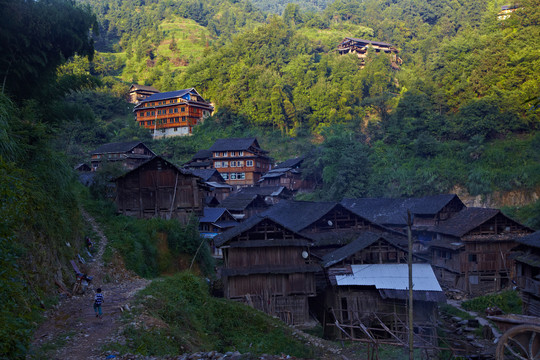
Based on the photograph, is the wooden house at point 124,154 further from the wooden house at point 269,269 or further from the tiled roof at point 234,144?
the wooden house at point 269,269

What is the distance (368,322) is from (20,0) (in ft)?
74.8

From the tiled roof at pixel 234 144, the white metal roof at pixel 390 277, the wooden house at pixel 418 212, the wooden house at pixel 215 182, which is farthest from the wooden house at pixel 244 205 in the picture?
the white metal roof at pixel 390 277

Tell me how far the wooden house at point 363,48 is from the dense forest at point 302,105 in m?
3.33

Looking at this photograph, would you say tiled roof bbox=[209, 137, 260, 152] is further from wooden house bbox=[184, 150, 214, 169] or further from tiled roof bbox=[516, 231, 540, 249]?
tiled roof bbox=[516, 231, 540, 249]

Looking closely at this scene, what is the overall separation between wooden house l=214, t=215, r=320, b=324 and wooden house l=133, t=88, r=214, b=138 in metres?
52.0

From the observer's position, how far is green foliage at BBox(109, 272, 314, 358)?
11578mm

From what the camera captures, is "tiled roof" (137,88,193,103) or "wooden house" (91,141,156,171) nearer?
"wooden house" (91,141,156,171)

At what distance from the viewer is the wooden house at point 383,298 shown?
64.9 feet

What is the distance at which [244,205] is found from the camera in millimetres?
43125

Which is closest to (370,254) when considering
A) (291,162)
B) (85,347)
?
(85,347)

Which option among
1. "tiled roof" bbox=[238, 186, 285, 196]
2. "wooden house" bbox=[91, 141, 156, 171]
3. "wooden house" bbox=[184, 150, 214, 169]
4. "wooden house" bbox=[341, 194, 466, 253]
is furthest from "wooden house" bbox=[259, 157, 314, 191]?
"wooden house" bbox=[341, 194, 466, 253]

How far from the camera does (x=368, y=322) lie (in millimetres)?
20750

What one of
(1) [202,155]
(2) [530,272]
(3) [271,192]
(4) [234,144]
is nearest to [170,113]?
(1) [202,155]

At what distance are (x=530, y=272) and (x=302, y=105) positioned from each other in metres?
49.5
